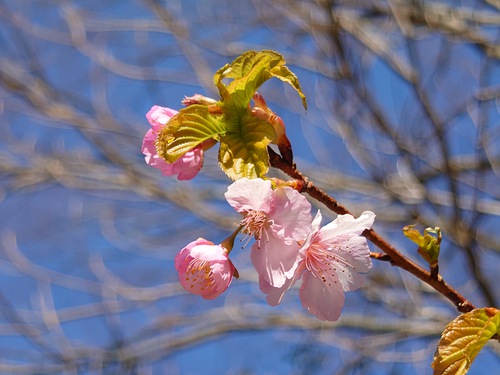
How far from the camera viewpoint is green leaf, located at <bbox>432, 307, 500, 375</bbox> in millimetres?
795

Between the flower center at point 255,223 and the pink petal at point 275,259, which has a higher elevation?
the flower center at point 255,223

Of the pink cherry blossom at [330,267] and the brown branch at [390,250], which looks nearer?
the brown branch at [390,250]

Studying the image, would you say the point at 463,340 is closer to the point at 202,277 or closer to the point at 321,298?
the point at 321,298

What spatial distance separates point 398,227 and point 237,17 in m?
1.44

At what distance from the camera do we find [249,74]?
0.84m

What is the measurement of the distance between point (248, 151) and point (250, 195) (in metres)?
0.06

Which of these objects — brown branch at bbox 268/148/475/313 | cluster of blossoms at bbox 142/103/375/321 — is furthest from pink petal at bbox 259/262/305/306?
brown branch at bbox 268/148/475/313

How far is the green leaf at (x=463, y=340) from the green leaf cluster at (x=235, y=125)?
12.4 inches

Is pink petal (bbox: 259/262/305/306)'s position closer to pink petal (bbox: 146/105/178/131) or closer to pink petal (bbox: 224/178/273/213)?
pink petal (bbox: 224/178/273/213)

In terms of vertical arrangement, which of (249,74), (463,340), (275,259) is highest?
(249,74)

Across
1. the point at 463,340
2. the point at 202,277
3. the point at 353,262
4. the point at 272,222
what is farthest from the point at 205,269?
the point at 463,340

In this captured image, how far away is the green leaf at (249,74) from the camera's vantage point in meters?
0.85

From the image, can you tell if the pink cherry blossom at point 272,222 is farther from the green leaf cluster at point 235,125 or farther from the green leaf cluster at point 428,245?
the green leaf cluster at point 428,245

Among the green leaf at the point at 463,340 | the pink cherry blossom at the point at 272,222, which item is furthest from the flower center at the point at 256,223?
the green leaf at the point at 463,340
